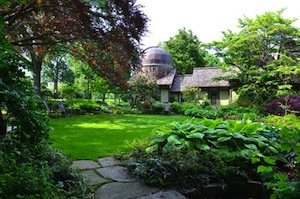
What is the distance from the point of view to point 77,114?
1672cm

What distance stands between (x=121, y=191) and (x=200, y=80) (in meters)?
22.9

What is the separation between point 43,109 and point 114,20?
374 centimetres

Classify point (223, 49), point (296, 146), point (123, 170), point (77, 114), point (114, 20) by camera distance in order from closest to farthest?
point (296, 146)
point (123, 170)
point (114, 20)
point (77, 114)
point (223, 49)

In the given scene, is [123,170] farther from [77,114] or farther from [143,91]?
[143,91]

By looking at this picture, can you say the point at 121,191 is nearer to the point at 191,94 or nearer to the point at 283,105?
the point at 283,105

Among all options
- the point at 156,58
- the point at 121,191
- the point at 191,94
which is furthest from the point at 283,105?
the point at 156,58

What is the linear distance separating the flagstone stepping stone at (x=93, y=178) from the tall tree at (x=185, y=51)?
104ft

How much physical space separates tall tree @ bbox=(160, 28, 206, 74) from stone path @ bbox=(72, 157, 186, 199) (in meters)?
31.4

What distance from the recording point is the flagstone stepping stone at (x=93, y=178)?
4090mm

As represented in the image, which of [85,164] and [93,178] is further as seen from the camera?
[85,164]

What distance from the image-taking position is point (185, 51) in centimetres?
3659

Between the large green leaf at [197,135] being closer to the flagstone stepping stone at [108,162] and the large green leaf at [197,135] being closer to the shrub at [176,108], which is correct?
the flagstone stepping stone at [108,162]

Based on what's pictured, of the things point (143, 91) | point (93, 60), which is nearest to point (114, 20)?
point (93, 60)

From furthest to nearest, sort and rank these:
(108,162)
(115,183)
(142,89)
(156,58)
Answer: (156,58) → (142,89) → (108,162) → (115,183)
